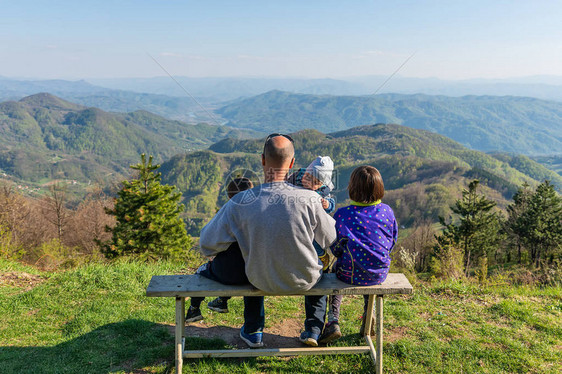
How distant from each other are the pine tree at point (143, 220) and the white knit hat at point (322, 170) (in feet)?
56.6

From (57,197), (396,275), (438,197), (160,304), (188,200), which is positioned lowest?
(188,200)

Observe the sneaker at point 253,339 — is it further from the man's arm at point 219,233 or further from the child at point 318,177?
the child at point 318,177

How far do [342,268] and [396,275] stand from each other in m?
0.84

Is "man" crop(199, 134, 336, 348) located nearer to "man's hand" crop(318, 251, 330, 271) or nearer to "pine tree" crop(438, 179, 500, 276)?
"man's hand" crop(318, 251, 330, 271)

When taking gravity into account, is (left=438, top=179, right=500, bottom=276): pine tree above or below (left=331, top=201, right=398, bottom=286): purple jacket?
below

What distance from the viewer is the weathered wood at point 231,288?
3.40m

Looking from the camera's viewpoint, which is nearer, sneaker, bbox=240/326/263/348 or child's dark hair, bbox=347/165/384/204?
child's dark hair, bbox=347/165/384/204

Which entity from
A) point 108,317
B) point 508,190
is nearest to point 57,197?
point 108,317

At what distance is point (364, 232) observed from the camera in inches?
138

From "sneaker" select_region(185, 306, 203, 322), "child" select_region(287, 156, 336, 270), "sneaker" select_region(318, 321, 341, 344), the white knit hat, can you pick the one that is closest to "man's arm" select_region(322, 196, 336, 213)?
"child" select_region(287, 156, 336, 270)

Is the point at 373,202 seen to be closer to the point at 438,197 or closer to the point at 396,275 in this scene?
the point at 396,275

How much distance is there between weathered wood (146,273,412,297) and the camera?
134 inches

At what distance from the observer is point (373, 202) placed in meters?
3.57

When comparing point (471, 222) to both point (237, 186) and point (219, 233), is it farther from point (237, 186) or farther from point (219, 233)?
point (219, 233)
